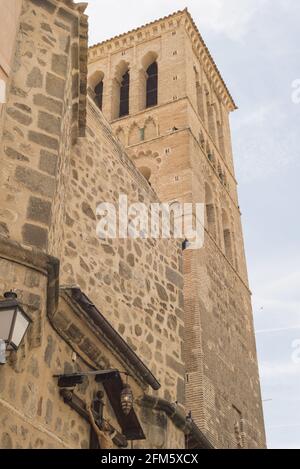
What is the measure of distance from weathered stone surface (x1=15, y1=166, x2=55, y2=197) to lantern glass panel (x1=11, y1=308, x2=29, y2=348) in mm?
1260

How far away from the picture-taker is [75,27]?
6.12 meters

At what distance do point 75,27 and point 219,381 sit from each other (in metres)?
11.4

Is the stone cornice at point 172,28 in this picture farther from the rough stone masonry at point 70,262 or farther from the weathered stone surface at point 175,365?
the weathered stone surface at point 175,365

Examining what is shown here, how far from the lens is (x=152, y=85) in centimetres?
2523

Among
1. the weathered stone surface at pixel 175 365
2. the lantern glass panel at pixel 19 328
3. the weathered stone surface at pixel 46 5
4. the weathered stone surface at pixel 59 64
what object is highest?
the weathered stone surface at pixel 46 5

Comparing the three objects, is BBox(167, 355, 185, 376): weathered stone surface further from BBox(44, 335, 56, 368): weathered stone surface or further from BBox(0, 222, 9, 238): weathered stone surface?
BBox(0, 222, 9, 238): weathered stone surface

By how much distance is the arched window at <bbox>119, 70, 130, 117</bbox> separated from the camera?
82.5ft

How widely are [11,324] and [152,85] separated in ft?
73.5

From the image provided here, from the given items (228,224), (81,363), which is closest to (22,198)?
(81,363)

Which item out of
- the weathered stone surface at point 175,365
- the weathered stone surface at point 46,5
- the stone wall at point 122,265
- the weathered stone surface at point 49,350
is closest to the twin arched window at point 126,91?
the stone wall at point 122,265

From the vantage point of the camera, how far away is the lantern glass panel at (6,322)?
3803 mm

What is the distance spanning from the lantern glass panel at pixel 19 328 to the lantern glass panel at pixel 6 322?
35 mm

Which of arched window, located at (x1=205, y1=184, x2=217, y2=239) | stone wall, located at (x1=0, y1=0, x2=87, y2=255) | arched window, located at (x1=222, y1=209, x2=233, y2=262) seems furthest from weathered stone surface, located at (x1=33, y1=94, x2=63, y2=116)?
arched window, located at (x1=222, y1=209, x2=233, y2=262)

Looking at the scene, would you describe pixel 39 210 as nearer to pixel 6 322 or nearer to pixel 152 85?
pixel 6 322
